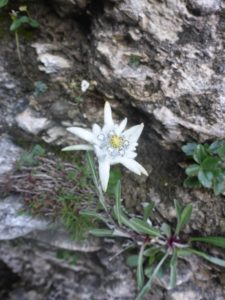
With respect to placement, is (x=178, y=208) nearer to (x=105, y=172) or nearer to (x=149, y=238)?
(x=149, y=238)

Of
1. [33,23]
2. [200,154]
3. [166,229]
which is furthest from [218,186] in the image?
[33,23]

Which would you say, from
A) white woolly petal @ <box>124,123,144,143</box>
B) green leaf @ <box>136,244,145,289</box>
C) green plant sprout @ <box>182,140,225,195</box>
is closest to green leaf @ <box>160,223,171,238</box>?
green leaf @ <box>136,244,145,289</box>

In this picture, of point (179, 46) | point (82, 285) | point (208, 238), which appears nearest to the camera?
point (179, 46)

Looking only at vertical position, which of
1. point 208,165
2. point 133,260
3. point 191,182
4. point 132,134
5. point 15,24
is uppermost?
point 15,24

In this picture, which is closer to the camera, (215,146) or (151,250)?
(215,146)

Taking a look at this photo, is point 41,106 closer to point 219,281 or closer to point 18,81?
point 18,81

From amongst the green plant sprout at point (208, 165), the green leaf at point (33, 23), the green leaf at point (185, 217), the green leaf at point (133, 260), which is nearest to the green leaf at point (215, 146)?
the green plant sprout at point (208, 165)

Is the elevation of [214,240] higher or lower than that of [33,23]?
lower

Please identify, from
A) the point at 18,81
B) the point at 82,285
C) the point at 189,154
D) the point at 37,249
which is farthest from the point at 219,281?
the point at 18,81
